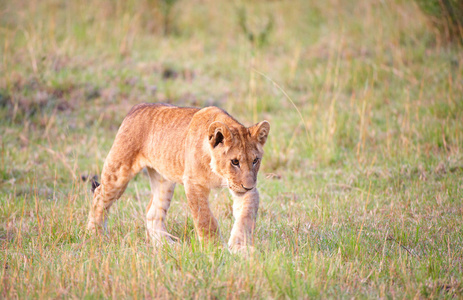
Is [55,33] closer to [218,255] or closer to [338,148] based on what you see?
[338,148]

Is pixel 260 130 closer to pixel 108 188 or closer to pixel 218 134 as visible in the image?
pixel 218 134

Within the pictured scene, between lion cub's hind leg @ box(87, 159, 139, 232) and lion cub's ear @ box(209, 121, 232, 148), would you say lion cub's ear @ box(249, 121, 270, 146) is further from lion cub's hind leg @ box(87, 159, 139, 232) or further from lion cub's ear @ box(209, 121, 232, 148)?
lion cub's hind leg @ box(87, 159, 139, 232)

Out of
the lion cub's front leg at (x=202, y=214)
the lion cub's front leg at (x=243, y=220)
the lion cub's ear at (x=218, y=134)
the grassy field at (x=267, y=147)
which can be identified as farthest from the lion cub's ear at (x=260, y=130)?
the grassy field at (x=267, y=147)

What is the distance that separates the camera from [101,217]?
5344mm

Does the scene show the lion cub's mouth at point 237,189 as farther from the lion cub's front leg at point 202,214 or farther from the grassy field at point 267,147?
the grassy field at point 267,147

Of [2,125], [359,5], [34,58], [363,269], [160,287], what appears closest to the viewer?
[160,287]

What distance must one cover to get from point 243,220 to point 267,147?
3729 mm

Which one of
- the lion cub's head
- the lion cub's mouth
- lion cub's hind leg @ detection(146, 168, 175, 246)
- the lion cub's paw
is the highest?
the lion cub's head

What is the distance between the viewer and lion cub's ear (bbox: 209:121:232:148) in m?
4.36

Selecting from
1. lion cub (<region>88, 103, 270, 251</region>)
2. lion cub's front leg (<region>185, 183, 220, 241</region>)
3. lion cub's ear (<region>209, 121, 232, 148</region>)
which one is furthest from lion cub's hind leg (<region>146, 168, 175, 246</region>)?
lion cub's ear (<region>209, 121, 232, 148</region>)

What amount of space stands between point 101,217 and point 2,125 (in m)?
4.51

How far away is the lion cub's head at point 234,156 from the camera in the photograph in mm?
4352

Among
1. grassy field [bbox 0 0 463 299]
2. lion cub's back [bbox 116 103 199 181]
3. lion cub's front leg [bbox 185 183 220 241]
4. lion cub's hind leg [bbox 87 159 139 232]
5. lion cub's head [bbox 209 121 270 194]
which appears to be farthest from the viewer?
lion cub's hind leg [bbox 87 159 139 232]

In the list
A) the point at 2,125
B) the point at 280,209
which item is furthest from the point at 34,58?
the point at 280,209
